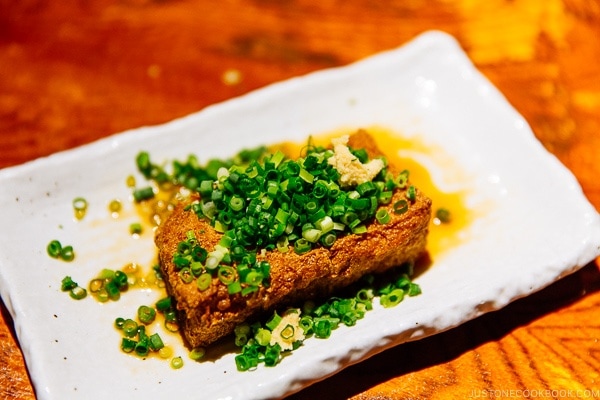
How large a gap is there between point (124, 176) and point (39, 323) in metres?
1.22

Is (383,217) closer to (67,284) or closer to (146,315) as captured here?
(146,315)

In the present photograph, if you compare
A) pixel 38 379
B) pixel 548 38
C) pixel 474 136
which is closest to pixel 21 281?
pixel 38 379

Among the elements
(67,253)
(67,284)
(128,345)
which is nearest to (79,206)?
(67,253)

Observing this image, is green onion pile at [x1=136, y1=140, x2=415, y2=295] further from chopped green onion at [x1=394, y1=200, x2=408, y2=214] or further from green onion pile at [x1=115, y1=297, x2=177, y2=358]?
green onion pile at [x1=115, y1=297, x2=177, y2=358]

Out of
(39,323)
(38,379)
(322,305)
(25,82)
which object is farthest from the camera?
(25,82)

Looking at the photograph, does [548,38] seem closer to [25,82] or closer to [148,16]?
[148,16]

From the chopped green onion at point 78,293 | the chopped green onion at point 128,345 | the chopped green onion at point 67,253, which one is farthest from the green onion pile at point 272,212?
the chopped green onion at point 67,253

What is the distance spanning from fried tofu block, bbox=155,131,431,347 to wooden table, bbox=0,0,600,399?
2.24 ft

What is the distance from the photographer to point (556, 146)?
16.6 feet

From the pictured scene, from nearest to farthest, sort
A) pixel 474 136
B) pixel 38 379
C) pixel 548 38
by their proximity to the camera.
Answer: pixel 38 379, pixel 474 136, pixel 548 38

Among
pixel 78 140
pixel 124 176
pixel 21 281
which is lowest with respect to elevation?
pixel 21 281

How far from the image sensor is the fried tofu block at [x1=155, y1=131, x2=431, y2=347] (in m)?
3.61

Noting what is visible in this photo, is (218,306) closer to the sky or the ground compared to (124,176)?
closer to the ground

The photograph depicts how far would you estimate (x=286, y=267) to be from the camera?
3.72 metres
